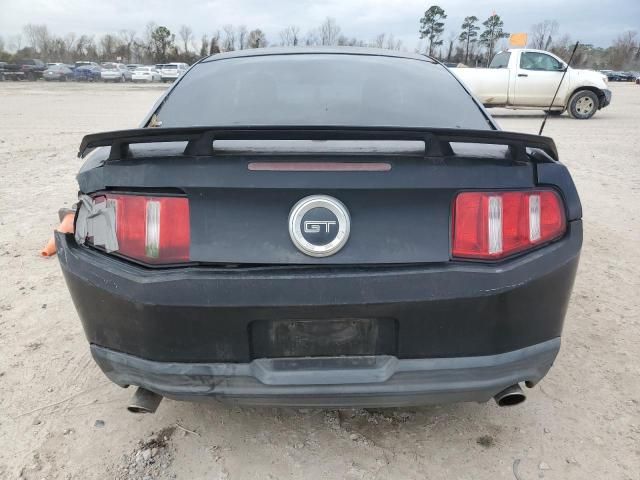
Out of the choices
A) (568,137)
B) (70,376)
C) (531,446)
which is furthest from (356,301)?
(568,137)

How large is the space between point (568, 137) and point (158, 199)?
11.3 metres

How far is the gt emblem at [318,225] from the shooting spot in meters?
1.62

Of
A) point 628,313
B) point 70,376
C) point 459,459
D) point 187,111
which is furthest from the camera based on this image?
point 628,313

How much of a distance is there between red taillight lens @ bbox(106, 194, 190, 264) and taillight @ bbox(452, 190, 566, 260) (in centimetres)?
88

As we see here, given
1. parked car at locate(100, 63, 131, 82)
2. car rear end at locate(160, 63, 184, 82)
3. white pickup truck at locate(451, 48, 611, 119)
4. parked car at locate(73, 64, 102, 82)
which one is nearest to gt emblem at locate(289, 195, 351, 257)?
white pickup truck at locate(451, 48, 611, 119)

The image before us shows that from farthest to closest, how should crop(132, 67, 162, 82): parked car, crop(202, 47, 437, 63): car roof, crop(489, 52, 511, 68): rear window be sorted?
crop(132, 67, 162, 82): parked car < crop(489, 52, 511, 68): rear window < crop(202, 47, 437, 63): car roof

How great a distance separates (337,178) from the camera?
5.33 ft

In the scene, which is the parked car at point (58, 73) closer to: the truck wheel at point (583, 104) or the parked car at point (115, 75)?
the parked car at point (115, 75)

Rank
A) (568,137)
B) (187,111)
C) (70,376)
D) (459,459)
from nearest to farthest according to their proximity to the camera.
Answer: (459,459)
(187,111)
(70,376)
(568,137)

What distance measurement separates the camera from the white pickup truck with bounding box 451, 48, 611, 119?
14250mm

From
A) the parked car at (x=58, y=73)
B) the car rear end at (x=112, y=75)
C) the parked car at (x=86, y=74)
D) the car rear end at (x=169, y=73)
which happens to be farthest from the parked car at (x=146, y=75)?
the parked car at (x=58, y=73)

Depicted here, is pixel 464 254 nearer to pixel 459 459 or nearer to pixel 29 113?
pixel 459 459

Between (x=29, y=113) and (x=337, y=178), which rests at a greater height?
(x=337, y=178)

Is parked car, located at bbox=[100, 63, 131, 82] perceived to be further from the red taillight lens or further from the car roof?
Result: the red taillight lens
